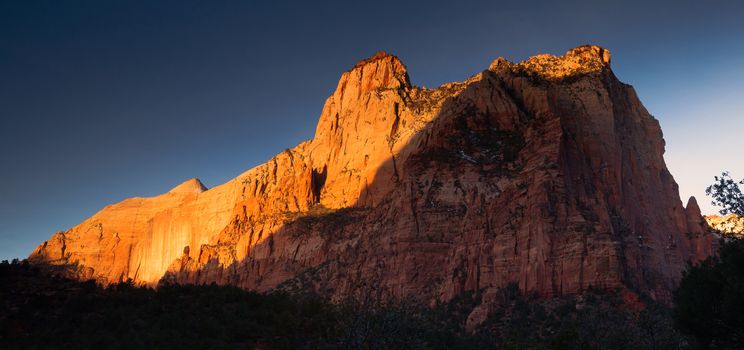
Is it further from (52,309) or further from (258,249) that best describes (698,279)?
(258,249)

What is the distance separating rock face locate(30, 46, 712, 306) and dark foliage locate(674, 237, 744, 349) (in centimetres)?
1649

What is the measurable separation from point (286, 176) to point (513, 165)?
52.4m

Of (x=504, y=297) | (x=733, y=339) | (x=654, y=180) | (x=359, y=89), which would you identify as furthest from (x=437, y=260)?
(x=359, y=89)

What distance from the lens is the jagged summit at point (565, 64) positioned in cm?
8681

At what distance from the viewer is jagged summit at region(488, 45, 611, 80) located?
86812mm

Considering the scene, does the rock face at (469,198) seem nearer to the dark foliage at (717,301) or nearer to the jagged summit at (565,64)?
the jagged summit at (565,64)

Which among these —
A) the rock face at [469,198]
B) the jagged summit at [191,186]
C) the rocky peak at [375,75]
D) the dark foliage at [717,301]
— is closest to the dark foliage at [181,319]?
the rock face at [469,198]

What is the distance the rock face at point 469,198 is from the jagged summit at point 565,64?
320mm

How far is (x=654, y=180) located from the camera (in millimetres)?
83875

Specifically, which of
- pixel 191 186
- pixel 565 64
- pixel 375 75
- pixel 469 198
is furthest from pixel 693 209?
pixel 191 186

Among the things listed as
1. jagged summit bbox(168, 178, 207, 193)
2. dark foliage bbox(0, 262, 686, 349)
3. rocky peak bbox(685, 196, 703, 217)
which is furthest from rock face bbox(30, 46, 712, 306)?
jagged summit bbox(168, 178, 207, 193)

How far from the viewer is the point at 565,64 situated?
297 feet

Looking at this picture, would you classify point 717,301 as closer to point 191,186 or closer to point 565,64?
point 565,64

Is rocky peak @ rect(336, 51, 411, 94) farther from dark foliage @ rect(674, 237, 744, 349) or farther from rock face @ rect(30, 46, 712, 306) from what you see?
dark foliage @ rect(674, 237, 744, 349)
